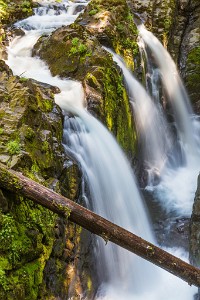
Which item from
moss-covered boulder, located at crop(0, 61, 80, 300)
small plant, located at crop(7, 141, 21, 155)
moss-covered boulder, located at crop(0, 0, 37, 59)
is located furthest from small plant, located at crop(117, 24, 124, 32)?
small plant, located at crop(7, 141, 21, 155)

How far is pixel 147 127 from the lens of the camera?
10688 millimetres

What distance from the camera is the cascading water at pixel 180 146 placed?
9.37 metres

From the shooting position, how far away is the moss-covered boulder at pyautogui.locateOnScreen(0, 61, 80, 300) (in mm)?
4238

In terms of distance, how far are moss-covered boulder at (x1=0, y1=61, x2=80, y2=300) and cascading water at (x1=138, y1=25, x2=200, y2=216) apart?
3868mm

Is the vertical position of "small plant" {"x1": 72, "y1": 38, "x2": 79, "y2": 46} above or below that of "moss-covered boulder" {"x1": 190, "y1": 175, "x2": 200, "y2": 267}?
above

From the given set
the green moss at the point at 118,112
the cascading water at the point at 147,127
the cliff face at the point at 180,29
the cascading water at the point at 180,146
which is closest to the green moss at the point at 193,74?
the cliff face at the point at 180,29

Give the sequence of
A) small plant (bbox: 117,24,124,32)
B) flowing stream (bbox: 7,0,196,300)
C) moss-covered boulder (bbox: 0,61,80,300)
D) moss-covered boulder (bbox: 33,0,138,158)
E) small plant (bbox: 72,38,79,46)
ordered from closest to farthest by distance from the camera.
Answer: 1. moss-covered boulder (bbox: 0,61,80,300)
2. flowing stream (bbox: 7,0,196,300)
3. moss-covered boulder (bbox: 33,0,138,158)
4. small plant (bbox: 72,38,79,46)
5. small plant (bbox: 117,24,124,32)

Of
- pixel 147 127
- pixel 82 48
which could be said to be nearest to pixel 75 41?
pixel 82 48

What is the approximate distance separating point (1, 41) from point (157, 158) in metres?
5.90

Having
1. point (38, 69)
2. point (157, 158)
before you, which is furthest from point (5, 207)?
point (157, 158)

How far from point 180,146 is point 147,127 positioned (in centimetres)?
172

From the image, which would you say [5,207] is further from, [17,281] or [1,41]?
[1,41]

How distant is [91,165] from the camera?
281 inches

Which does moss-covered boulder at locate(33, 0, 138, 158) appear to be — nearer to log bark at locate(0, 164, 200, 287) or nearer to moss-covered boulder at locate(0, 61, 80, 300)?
moss-covered boulder at locate(0, 61, 80, 300)
